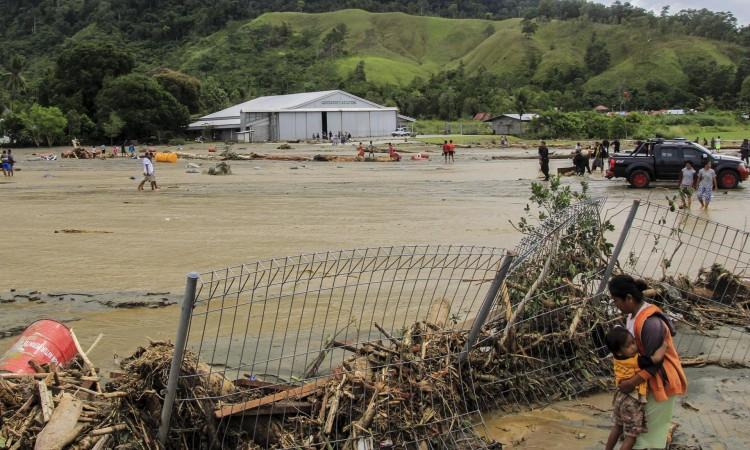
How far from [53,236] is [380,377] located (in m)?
12.9

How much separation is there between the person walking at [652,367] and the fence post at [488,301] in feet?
3.03

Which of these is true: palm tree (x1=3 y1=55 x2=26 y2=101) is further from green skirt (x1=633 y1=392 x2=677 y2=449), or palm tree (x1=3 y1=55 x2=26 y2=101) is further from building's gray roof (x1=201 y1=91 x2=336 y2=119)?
green skirt (x1=633 y1=392 x2=677 y2=449)

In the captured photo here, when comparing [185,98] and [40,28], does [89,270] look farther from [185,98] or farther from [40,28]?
[40,28]

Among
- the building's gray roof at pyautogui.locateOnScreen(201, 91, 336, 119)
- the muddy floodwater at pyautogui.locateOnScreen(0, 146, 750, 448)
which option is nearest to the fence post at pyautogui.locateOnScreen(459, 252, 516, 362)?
the muddy floodwater at pyautogui.locateOnScreen(0, 146, 750, 448)

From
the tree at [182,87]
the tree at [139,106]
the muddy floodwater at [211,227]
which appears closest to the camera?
the muddy floodwater at [211,227]

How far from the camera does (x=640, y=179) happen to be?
2594 cm

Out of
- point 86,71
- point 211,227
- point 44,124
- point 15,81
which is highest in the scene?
point 211,227

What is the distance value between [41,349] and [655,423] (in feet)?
16.0

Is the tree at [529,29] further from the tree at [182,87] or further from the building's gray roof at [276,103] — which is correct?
the tree at [182,87]

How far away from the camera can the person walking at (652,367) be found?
447 cm

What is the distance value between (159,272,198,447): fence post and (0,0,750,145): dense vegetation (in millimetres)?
71178

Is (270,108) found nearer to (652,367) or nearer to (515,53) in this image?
(652,367)

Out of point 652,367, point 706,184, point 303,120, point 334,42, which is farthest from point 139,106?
point 334,42

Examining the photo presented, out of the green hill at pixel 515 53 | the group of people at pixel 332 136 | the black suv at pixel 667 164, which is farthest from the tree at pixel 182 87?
the black suv at pixel 667 164
